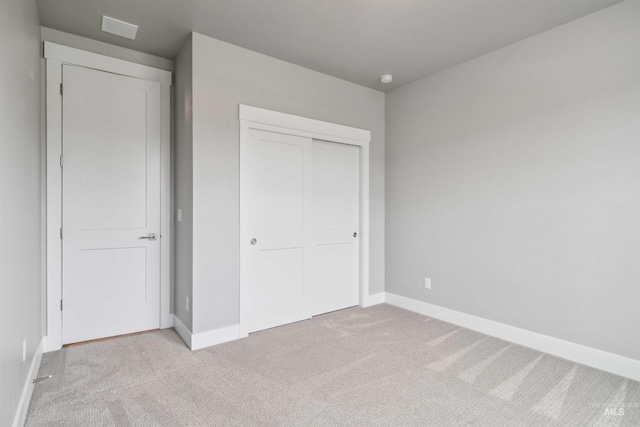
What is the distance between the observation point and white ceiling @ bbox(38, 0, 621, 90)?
2.35m

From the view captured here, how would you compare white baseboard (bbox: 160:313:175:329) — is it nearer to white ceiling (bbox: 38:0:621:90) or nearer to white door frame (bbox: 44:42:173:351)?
white door frame (bbox: 44:42:173:351)

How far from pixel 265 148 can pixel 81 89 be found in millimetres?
1659

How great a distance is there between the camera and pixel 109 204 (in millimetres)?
2928

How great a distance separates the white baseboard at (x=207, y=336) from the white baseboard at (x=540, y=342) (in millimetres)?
2053

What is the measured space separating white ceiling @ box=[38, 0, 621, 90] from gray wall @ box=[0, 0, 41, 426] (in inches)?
25.0

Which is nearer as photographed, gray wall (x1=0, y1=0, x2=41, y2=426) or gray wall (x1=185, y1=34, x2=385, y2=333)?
gray wall (x1=0, y1=0, x2=41, y2=426)

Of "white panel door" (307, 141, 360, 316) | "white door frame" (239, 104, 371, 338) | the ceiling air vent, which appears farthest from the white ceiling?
"white panel door" (307, 141, 360, 316)

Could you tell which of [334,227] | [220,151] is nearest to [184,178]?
[220,151]

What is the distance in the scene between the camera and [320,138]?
3561 mm

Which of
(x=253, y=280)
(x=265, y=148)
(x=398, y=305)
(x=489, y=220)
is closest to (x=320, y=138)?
(x=265, y=148)

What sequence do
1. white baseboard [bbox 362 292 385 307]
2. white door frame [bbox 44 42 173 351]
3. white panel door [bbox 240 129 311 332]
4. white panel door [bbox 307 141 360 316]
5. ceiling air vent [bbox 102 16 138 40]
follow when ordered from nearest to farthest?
ceiling air vent [bbox 102 16 138 40] → white door frame [bbox 44 42 173 351] → white panel door [bbox 240 129 311 332] → white panel door [bbox 307 141 360 316] → white baseboard [bbox 362 292 385 307]

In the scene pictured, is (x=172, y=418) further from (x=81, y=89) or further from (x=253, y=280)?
(x=81, y=89)

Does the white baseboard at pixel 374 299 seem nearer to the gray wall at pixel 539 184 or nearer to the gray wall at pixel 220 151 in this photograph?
the gray wall at pixel 539 184

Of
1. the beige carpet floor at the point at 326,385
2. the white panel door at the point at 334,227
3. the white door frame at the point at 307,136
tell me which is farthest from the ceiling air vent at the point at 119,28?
the beige carpet floor at the point at 326,385
